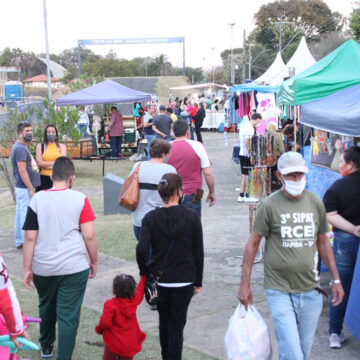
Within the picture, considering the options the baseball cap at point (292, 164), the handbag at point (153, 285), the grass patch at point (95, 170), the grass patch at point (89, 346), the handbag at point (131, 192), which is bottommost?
the grass patch at point (95, 170)

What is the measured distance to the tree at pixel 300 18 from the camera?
68.8 meters

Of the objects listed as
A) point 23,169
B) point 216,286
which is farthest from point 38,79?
point 216,286

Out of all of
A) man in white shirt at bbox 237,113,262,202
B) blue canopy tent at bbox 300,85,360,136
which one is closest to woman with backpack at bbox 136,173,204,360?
blue canopy tent at bbox 300,85,360,136

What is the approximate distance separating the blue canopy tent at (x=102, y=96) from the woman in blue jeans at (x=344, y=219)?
12.2m

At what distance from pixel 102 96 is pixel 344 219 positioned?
12889 millimetres

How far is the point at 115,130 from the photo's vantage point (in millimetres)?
18047

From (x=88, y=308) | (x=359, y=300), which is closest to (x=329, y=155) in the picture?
(x=359, y=300)

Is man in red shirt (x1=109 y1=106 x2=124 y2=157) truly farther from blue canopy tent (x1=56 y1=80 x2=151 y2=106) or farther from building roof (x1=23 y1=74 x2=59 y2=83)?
building roof (x1=23 y1=74 x2=59 y2=83)

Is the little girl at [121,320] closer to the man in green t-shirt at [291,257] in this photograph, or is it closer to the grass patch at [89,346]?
the grass patch at [89,346]

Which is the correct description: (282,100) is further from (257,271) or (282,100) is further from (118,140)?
(118,140)

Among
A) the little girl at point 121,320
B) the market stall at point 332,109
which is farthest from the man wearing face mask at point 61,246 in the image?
the market stall at point 332,109

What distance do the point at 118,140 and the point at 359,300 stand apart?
14454 mm

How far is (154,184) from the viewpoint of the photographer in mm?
5145

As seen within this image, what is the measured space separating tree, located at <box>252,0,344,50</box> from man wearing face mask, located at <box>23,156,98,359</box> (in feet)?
224
